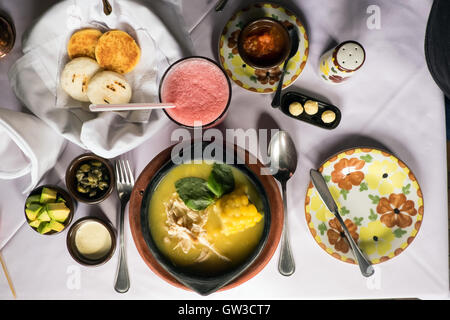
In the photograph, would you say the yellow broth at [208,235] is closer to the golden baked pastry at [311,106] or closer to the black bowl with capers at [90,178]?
the black bowl with capers at [90,178]

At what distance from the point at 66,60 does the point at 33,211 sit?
1.51 ft

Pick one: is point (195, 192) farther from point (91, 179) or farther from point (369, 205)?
point (369, 205)

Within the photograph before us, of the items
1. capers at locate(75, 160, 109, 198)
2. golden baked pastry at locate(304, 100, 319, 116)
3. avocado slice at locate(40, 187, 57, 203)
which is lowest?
avocado slice at locate(40, 187, 57, 203)

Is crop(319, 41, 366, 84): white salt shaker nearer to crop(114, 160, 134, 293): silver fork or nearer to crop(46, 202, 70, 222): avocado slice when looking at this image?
crop(114, 160, 134, 293): silver fork

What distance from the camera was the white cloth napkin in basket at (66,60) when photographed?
1.01m

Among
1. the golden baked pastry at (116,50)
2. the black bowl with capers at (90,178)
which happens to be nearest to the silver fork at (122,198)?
the black bowl with capers at (90,178)

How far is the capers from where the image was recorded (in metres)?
1.07

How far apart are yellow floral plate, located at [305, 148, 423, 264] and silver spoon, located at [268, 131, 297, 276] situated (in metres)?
0.08

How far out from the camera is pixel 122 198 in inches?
43.6

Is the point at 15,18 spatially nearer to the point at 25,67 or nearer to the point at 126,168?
the point at 25,67

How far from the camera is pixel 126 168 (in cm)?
111

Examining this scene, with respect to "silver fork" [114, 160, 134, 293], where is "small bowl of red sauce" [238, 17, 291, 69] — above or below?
above

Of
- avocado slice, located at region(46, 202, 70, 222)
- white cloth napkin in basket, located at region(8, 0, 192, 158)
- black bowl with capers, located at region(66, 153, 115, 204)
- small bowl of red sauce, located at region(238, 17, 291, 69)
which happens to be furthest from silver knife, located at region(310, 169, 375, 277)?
avocado slice, located at region(46, 202, 70, 222)

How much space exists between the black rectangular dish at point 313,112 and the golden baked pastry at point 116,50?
18.7 inches
